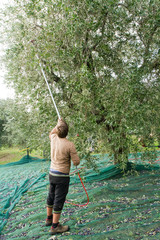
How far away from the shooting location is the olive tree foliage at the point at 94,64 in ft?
13.6

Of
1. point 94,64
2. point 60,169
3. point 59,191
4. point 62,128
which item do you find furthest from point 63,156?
point 94,64

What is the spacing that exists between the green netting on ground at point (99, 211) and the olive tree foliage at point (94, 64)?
3.49ft

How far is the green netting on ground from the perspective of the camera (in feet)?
10.7

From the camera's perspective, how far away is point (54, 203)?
10.7 ft

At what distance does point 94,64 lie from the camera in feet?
17.1

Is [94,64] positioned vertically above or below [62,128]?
above

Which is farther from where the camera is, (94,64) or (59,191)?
(94,64)

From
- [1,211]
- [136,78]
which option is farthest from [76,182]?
[136,78]

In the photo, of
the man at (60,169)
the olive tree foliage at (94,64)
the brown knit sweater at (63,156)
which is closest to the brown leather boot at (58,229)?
the man at (60,169)

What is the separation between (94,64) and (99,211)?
3.65 metres

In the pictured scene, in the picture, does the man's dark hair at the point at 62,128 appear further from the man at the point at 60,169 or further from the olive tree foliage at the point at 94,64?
the olive tree foliage at the point at 94,64

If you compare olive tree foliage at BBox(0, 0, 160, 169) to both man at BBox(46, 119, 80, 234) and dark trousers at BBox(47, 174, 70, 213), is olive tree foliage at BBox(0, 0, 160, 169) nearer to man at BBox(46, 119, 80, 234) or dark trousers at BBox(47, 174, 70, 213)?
man at BBox(46, 119, 80, 234)

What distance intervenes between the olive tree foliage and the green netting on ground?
1063 mm

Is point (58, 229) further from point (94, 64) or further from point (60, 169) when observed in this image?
point (94, 64)
